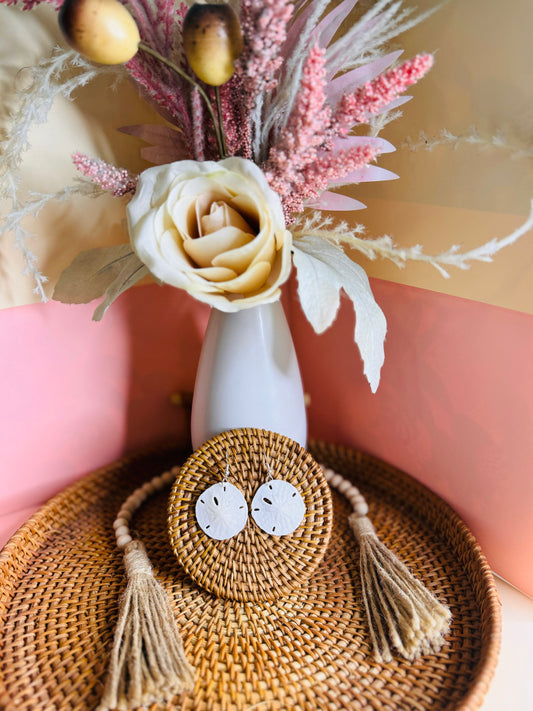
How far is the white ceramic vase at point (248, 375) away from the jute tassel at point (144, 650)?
0.19m

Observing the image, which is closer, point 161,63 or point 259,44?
point 259,44

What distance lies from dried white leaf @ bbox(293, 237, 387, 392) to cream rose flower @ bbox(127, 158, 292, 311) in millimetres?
27

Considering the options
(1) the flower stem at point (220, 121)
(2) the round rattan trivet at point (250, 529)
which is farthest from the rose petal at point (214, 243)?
(2) the round rattan trivet at point (250, 529)

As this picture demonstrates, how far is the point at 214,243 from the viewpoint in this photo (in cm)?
56

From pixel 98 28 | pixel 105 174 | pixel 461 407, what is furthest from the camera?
pixel 461 407

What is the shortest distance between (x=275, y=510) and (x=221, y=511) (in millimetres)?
65

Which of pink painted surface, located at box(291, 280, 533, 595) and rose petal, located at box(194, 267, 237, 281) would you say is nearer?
rose petal, located at box(194, 267, 237, 281)

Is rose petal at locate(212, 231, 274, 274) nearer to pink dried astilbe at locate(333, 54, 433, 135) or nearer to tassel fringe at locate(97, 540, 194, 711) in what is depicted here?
pink dried astilbe at locate(333, 54, 433, 135)

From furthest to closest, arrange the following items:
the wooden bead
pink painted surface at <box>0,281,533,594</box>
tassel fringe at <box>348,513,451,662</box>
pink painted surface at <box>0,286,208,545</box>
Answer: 1. pink painted surface at <box>0,286,208,545</box>
2. pink painted surface at <box>0,281,533,594</box>
3. tassel fringe at <box>348,513,451,662</box>
4. the wooden bead

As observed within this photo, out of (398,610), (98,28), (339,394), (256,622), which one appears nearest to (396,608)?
(398,610)

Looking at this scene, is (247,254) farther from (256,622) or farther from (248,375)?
(256,622)

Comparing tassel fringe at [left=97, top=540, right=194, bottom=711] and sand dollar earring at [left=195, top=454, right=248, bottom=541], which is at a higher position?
sand dollar earring at [left=195, top=454, right=248, bottom=541]

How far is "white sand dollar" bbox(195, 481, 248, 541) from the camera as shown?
2.14ft

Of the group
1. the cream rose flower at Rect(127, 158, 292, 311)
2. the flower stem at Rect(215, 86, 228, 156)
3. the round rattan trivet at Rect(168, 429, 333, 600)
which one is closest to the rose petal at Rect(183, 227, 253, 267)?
the cream rose flower at Rect(127, 158, 292, 311)
